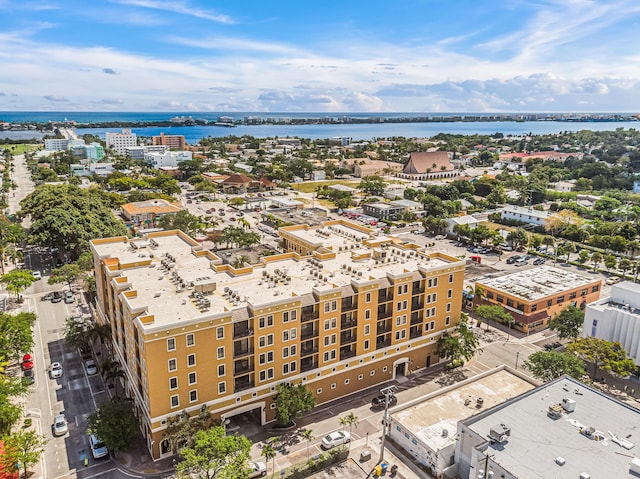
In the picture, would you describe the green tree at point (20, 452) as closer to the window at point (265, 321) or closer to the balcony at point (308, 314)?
the window at point (265, 321)

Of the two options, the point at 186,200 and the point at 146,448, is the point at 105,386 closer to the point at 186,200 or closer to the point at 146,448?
the point at 146,448

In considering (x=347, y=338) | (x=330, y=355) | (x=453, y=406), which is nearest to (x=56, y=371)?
(x=330, y=355)

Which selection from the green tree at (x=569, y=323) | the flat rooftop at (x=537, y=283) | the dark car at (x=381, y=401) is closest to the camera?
the dark car at (x=381, y=401)

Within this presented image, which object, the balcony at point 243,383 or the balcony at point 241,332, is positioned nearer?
the balcony at point 241,332

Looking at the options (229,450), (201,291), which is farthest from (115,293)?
(229,450)

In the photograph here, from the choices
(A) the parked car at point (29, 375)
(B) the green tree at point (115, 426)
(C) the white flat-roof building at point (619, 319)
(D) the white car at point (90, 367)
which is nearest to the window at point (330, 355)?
(B) the green tree at point (115, 426)

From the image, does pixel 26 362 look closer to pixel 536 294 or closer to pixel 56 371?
pixel 56 371

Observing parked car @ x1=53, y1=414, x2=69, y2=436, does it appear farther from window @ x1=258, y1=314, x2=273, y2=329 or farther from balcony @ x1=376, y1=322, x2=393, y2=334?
balcony @ x1=376, y1=322, x2=393, y2=334
